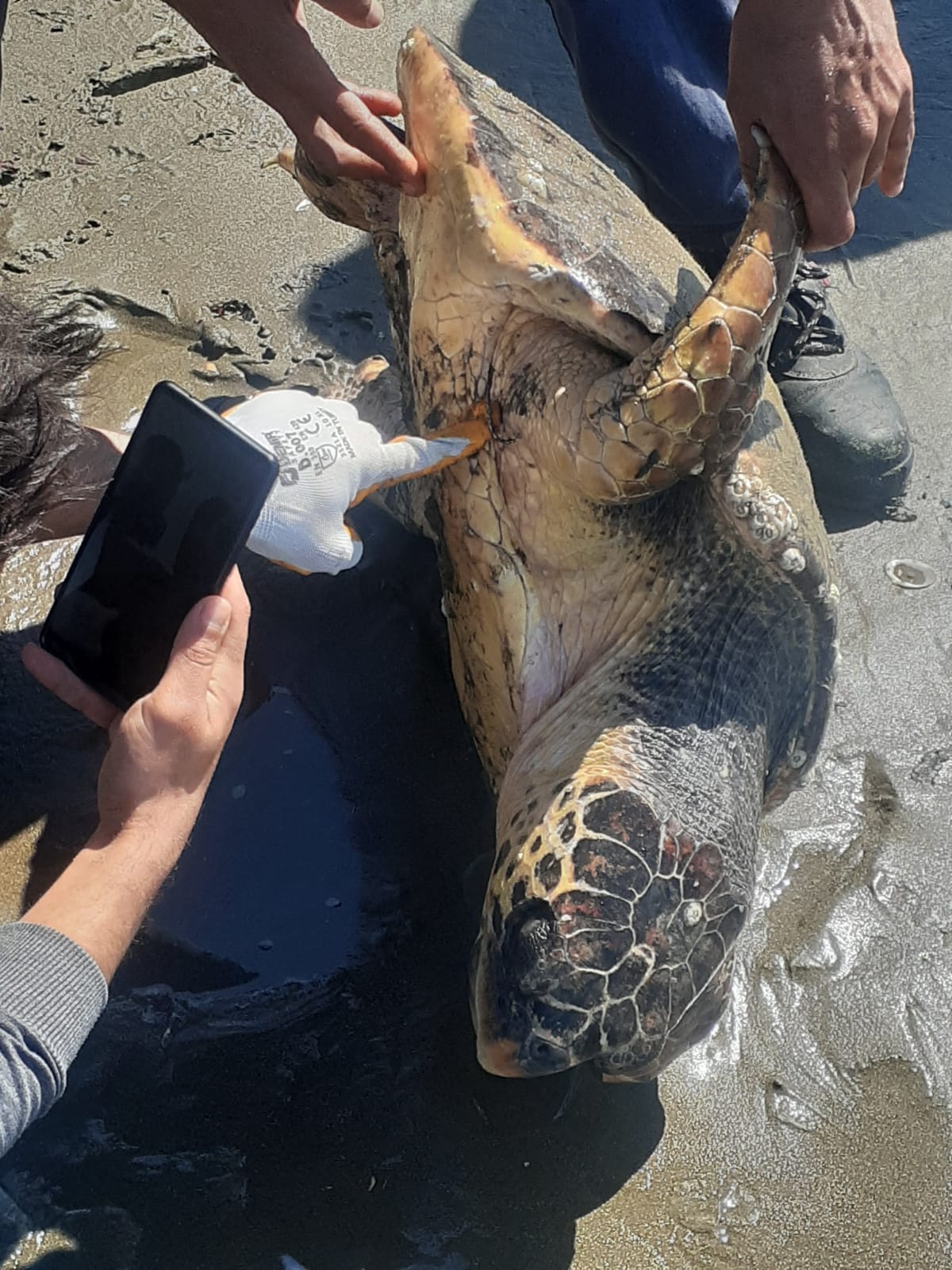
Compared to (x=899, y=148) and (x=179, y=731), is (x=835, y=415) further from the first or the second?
(x=179, y=731)

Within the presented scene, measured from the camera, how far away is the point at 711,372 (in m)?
1.31

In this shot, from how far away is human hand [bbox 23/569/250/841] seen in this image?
3.77 feet

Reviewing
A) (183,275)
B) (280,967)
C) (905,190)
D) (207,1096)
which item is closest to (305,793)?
(280,967)

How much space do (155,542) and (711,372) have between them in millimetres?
748

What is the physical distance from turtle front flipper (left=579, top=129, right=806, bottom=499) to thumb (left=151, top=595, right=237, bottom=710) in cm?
58

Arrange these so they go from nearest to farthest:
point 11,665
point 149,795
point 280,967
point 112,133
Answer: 1. point 149,795
2. point 280,967
3. point 11,665
4. point 112,133

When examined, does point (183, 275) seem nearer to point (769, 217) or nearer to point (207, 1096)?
point (769, 217)

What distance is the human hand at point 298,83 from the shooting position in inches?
58.5

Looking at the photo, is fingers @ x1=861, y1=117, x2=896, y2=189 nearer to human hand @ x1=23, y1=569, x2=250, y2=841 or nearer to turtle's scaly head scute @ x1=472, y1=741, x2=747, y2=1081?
turtle's scaly head scute @ x1=472, y1=741, x2=747, y2=1081

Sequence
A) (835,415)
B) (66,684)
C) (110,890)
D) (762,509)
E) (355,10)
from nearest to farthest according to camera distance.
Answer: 1. (110,890)
2. (66,684)
3. (762,509)
4. (355,10)
5. (835,415)

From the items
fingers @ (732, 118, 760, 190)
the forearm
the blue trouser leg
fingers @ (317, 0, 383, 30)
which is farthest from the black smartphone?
the blue trouser leg

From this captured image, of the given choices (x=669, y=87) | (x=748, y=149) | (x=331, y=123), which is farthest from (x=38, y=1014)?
(x=669, y=87)

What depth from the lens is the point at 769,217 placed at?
135 cm

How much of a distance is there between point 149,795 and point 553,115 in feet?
9.15
